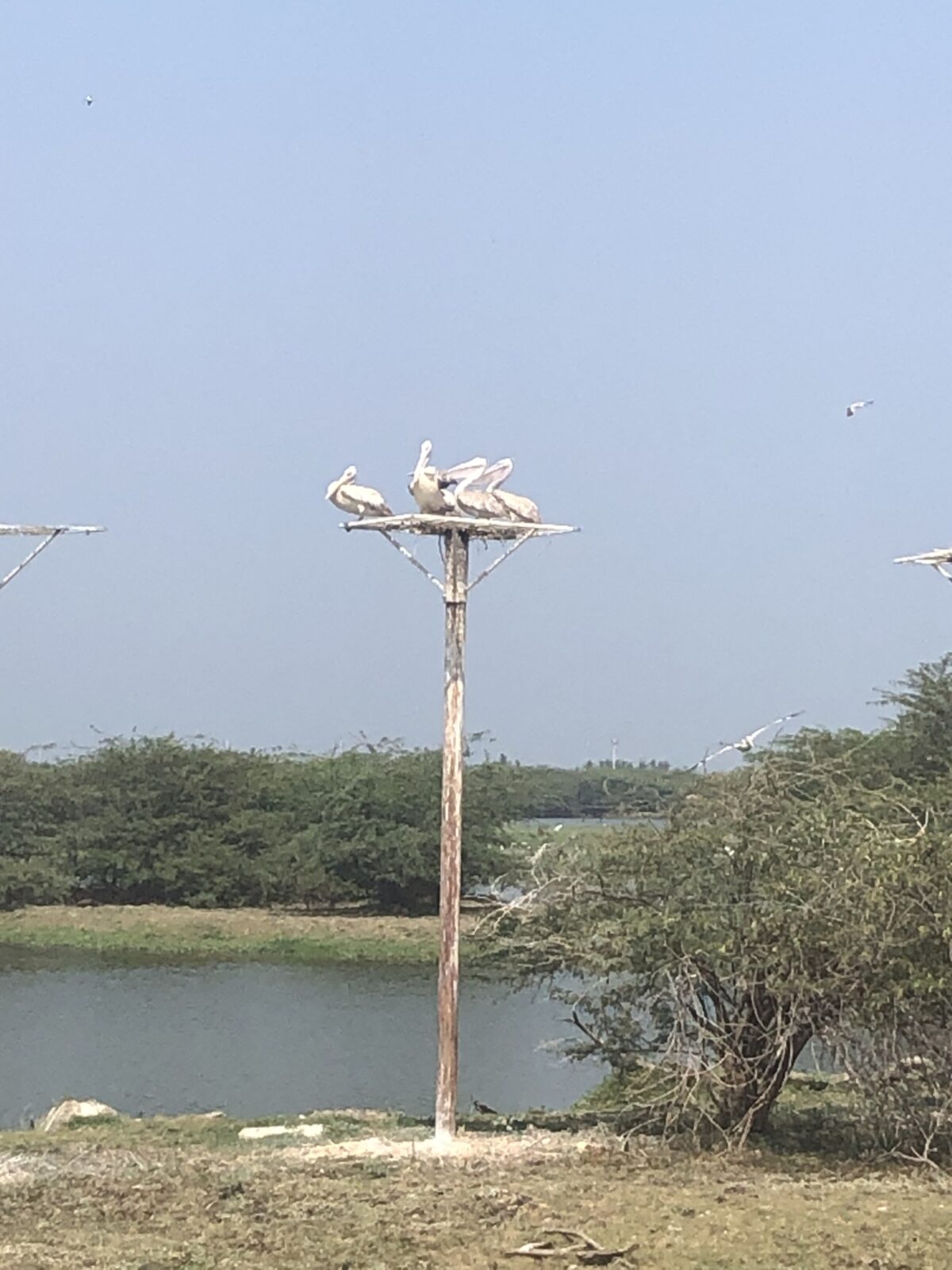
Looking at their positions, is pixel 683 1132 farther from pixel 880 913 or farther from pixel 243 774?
pixel 243 774

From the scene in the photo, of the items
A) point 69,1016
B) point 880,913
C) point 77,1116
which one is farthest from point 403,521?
point 69,1016

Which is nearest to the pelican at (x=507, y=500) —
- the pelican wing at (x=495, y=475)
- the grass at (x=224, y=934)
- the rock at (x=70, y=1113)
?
the pelican wing at (x=495, y=475)

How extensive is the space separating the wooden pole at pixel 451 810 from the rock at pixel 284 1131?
189 centimetres

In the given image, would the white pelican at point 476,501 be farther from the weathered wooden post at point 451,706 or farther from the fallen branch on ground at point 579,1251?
the fallen branch on ground at point 579,1251

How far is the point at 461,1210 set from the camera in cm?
1103

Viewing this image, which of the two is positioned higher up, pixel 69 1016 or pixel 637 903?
pixel 637 903

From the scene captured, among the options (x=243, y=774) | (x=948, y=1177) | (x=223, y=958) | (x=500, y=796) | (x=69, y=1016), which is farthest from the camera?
(x=243, y=774)

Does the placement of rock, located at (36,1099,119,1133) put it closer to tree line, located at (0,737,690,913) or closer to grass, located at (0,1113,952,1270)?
grass, located at (0,1113,952,1270)

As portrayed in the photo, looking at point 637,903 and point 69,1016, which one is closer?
point 637,903

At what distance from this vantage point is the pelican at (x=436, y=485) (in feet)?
47.2

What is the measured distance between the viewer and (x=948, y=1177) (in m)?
12.4

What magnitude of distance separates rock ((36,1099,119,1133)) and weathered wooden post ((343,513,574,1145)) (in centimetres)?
594

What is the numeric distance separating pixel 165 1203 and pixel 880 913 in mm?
5204

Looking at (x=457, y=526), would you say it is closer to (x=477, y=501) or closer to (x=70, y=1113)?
(x=477, y=501)
